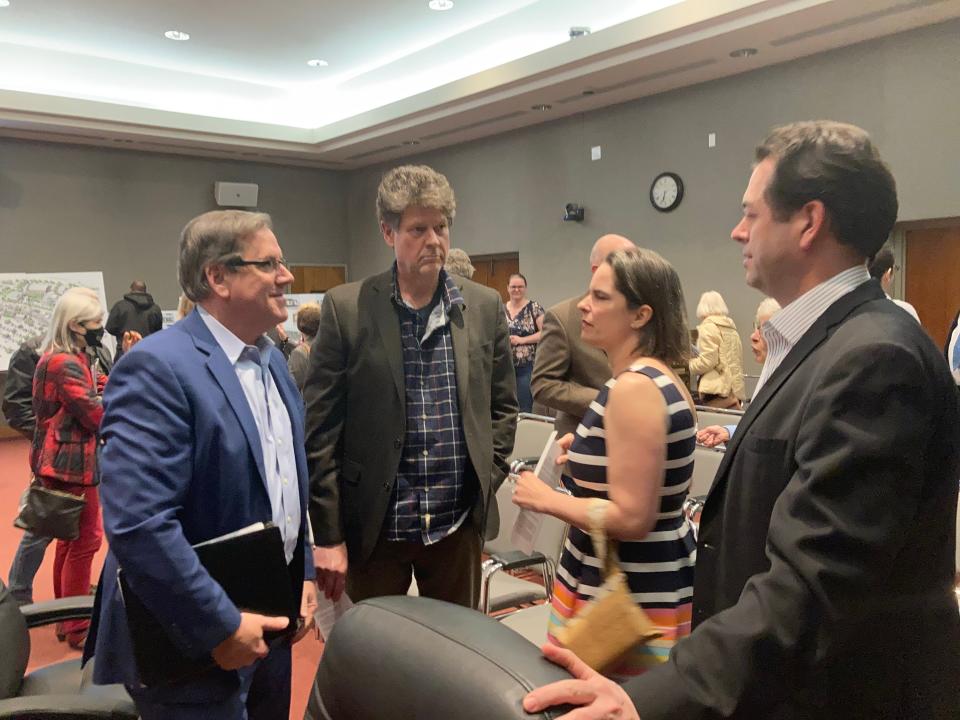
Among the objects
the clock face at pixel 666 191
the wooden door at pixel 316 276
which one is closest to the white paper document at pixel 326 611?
the clock face at pixel 666 191

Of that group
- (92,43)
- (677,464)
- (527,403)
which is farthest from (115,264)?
(677,464)

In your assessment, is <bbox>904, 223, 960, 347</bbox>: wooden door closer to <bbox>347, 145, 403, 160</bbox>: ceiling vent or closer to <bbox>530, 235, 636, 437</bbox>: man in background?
<bbox>530, 235, 636, 437</bbox>: man in background

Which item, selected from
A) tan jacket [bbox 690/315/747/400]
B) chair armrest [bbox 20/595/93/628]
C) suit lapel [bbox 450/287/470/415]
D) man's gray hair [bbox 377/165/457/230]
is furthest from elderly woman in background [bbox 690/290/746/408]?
chair armrest [bbox 20/595/93/628]

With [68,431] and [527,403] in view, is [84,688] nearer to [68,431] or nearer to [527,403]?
[68,431]

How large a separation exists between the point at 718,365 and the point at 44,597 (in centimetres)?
441

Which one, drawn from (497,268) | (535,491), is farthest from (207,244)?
(497,268)

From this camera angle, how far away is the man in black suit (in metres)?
0.87

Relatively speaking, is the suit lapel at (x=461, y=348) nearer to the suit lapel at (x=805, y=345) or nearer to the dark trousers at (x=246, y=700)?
the dark trousers at (x=246, y=700)

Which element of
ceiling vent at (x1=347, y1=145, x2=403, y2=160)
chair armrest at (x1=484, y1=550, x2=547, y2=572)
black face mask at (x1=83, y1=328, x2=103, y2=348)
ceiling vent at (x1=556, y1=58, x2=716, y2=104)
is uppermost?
ceiling vent at (x1=347, y1=145, x2=403, y2=160)

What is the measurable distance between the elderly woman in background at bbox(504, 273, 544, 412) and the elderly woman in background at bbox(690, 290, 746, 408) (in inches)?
69.8

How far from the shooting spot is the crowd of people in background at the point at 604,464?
2.91 feet

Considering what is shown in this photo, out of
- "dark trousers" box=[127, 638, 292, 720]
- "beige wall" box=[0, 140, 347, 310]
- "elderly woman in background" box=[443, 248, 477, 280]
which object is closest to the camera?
"dark trousers" box=[127, 638, 292, 720]

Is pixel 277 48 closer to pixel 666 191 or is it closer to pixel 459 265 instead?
pixel 666 191

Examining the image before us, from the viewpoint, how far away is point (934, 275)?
5656mm
